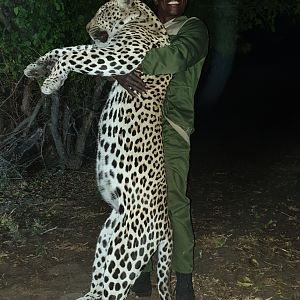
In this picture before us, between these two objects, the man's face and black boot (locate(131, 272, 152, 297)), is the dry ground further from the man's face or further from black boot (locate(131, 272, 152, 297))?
the man's face

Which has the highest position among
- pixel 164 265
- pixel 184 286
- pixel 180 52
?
pixel 180 52

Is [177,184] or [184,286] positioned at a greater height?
[177,184]

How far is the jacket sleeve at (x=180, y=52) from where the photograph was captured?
311 centimetres

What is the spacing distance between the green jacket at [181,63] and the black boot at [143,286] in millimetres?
1037

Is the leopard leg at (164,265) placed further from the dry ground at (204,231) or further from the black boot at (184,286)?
the dry ground at (204,231)

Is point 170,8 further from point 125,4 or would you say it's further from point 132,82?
point 132,82

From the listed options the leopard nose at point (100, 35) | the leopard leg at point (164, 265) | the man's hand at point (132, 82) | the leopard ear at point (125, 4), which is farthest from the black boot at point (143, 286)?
the leopard ear at point (125, 4)

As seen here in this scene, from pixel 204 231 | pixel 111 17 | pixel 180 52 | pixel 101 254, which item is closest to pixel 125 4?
pixel 111 17

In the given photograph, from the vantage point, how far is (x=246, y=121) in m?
11.8

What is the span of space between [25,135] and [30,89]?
1.66ft

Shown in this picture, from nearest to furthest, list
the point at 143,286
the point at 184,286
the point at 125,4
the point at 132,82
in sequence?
1. the point at 132,82
2. the point at 125,4
3. the point at 184,286
4. the point at 143,286

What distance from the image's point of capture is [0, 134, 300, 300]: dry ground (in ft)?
14.5

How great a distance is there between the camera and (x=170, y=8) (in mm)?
3504

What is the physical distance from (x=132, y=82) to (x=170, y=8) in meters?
0.55
